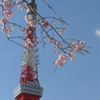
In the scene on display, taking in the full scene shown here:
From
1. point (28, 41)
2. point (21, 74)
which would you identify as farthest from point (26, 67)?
point (28, 41)

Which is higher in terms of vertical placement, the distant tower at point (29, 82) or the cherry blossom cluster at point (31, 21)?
the distant tower at point (29, 82)

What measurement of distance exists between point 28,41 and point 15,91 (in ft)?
131

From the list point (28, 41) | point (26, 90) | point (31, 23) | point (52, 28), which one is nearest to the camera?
point (52, 28)

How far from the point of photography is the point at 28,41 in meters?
5.98

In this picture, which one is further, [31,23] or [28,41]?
[28,41]

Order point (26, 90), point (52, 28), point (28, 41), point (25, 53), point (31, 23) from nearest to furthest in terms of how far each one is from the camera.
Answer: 1. point (52, 28)
2. point (31, 23)
3. point (28, 41)
4. point (26, 90)
5. point (25, 53)

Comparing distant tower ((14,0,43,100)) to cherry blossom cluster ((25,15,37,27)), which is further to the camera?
distant tower ((14,0,43,100))

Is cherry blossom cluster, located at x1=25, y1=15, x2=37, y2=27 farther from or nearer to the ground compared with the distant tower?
nearer to the ground

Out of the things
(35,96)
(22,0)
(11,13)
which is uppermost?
(35,96)

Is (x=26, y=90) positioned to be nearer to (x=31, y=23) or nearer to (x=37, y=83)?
(x=37, y=83)

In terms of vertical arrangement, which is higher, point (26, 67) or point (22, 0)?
point (26, 67)

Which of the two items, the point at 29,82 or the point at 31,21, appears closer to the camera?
the point at 31,21

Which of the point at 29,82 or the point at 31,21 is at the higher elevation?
the point at 29,82

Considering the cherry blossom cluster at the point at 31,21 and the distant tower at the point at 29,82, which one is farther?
the distant tower at the point at 29,82
